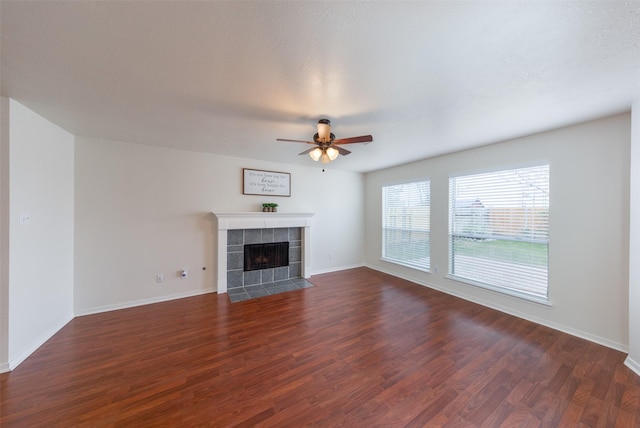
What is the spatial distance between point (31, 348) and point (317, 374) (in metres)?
2.82

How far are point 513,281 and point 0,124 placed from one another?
19.0ft

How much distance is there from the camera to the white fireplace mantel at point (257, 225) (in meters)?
3.75

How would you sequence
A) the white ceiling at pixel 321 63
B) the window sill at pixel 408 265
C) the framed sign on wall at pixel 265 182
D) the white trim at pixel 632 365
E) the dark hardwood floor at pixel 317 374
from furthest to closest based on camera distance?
the window sill at pixel 408 265, the framed sign on wall at pixel 265 182, the white trim at pixel 632 365, the dark hardwood floor at pixel 317 374, the white ceiling at pixel 321 63

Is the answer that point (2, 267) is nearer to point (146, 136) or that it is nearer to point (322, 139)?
point (146, 136)

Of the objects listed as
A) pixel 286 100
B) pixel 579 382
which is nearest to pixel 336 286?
pixel 579 382

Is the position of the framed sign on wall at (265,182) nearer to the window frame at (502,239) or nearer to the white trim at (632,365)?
the window frame at (502,239)

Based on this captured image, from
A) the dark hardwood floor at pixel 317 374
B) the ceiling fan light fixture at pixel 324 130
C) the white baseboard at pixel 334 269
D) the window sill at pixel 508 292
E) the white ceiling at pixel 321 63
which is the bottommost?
the dark hardwood floor at pixel 317 374

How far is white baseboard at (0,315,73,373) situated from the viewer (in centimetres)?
191

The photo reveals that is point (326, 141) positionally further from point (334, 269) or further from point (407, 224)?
point (334, 269)

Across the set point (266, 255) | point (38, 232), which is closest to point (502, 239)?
point (266, 255)

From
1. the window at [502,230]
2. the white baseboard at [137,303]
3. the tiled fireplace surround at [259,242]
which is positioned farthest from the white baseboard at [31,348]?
the window at [502,230]

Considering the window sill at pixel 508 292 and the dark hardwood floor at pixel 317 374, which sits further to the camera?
the window sill at pixel 508 292

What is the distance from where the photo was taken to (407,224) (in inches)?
181

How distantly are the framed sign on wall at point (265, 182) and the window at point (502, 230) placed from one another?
3.02m
